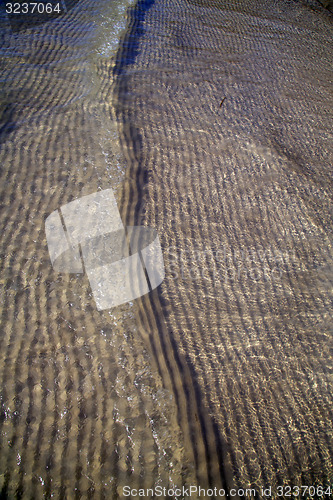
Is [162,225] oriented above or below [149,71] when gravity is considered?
below

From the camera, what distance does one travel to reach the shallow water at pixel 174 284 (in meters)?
1.08

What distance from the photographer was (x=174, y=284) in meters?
1.42

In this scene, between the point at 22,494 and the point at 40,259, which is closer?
the point at 22,494

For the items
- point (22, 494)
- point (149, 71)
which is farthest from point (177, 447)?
point (149, 71)

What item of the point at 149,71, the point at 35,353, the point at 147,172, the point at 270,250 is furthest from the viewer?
the point at 149,71

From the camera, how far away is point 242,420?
1.15 metres

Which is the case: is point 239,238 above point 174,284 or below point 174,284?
above

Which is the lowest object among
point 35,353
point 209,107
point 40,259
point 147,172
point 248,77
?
point 35,353

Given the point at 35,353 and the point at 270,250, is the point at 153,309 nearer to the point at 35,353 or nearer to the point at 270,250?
the point at 35,353

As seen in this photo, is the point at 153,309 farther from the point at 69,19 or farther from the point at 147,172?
the point at 69,19

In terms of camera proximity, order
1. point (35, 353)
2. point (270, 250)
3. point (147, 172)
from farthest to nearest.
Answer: point (147, 172), point (270, 250), point (35, 353)

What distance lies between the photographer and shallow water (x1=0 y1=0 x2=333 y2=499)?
108 cm

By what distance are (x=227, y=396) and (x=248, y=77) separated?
2.30m

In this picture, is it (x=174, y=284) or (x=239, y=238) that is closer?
(x=174, y=284)
